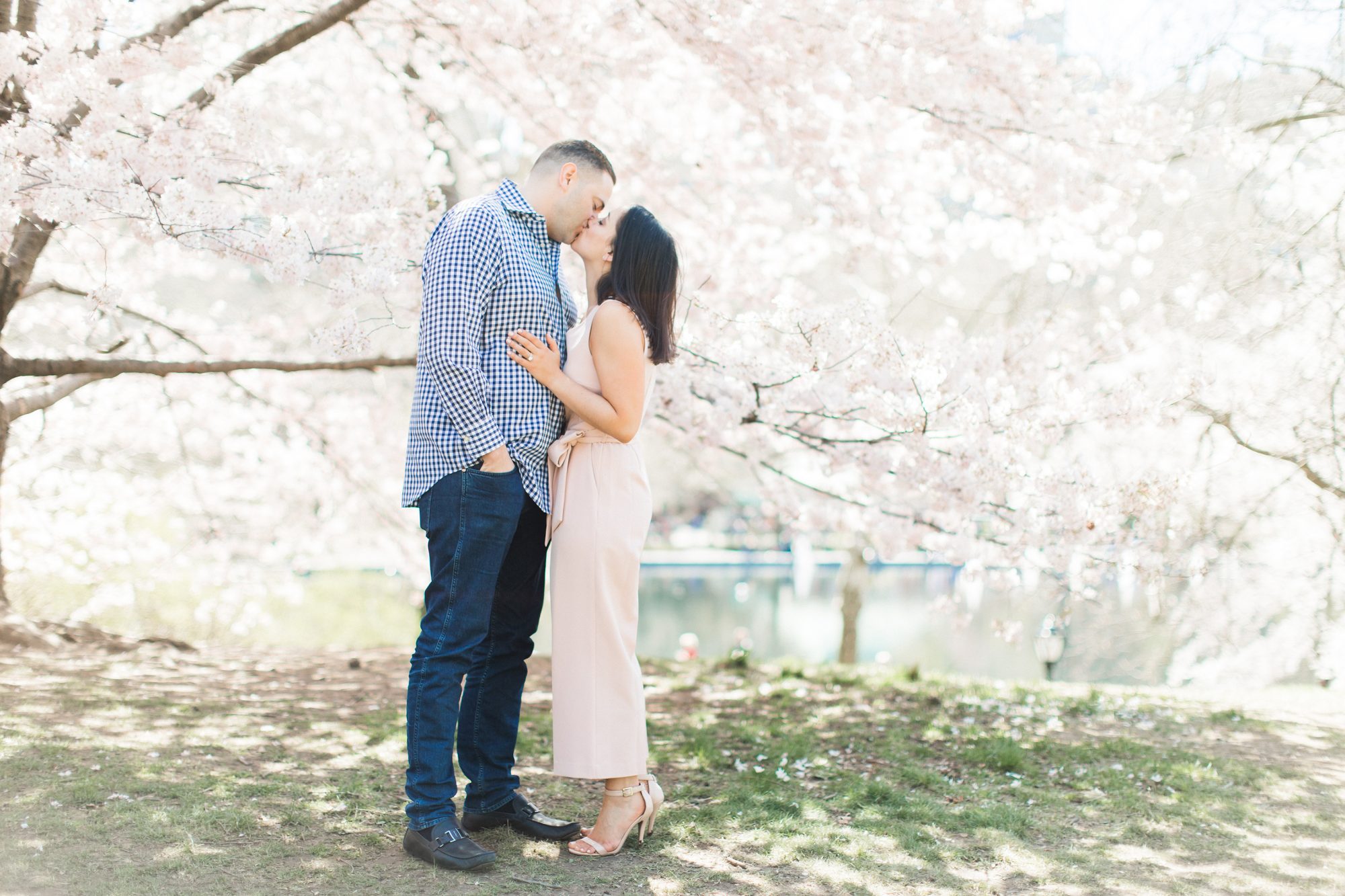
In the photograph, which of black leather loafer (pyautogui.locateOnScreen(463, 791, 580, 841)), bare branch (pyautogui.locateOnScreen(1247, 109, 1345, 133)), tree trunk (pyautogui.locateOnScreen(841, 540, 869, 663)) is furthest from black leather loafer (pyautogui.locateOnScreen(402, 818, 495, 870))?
Answer: tree trunk (pyautogui.locateOnScreen(841, 540, 869, 663))

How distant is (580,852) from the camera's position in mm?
2529

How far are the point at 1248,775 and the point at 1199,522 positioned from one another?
404cm

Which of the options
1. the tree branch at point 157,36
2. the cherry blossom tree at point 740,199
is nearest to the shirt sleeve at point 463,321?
the cherry blossom tree at point 740,199

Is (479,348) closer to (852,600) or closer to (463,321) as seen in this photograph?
(463,321)

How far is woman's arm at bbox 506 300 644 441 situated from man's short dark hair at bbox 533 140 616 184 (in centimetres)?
42

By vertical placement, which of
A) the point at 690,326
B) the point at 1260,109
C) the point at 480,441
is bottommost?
the point at 480,441

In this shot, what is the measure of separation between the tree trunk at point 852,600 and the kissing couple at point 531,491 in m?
7.92

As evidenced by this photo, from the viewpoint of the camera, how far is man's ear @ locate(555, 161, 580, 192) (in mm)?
2680

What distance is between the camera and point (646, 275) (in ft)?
8.54

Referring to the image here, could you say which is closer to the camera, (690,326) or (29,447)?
(690,326)

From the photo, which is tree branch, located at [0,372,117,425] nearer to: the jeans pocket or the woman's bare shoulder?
the jeans pocket

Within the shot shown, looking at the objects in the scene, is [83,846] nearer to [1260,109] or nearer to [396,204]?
[396,204]

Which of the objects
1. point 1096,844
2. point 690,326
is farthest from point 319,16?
point 1096,844

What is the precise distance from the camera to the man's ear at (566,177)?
2680 millimetres
